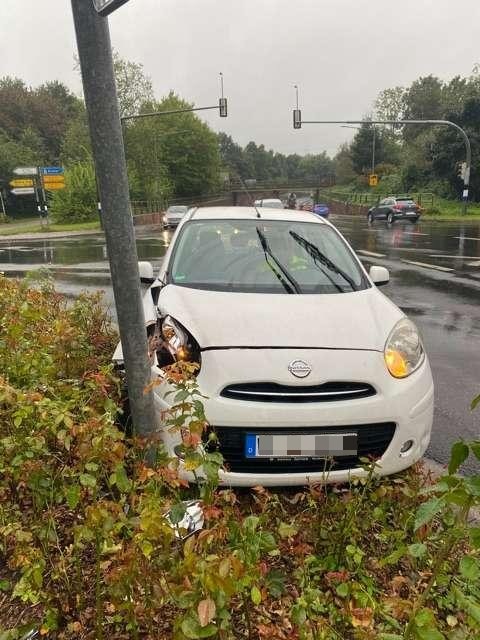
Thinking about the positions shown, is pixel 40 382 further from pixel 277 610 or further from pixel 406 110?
pixel 406 110

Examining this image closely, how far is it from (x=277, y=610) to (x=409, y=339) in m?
1.72

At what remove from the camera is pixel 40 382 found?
2900 mm

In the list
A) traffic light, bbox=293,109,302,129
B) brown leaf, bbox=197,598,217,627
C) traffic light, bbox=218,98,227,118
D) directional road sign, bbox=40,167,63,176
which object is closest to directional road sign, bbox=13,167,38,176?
directional road sign, bbox=40,167,63,176

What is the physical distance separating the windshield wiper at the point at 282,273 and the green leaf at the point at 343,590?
77.2 inches

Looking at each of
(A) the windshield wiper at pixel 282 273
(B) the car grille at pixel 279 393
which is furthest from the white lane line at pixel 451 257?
(B) the car grille at pixel 279 393

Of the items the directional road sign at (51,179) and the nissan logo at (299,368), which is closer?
the nissan logo at (299,368)

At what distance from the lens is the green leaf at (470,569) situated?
130 centimetres

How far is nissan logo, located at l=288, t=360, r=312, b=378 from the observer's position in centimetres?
245

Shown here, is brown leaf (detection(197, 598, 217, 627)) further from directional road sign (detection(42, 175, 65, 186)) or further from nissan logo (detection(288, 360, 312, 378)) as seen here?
directional road sign (detection(42, 175, 65, 186))

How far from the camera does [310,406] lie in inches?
95.9

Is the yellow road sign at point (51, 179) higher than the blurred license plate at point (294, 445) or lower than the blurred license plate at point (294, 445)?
higher

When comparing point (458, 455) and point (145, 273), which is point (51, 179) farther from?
point (458, 455)

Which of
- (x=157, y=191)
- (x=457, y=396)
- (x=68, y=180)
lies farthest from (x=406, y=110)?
(x=457, y=396)

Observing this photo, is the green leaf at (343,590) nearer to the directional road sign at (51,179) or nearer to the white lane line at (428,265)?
the white lane line at (428,265)
